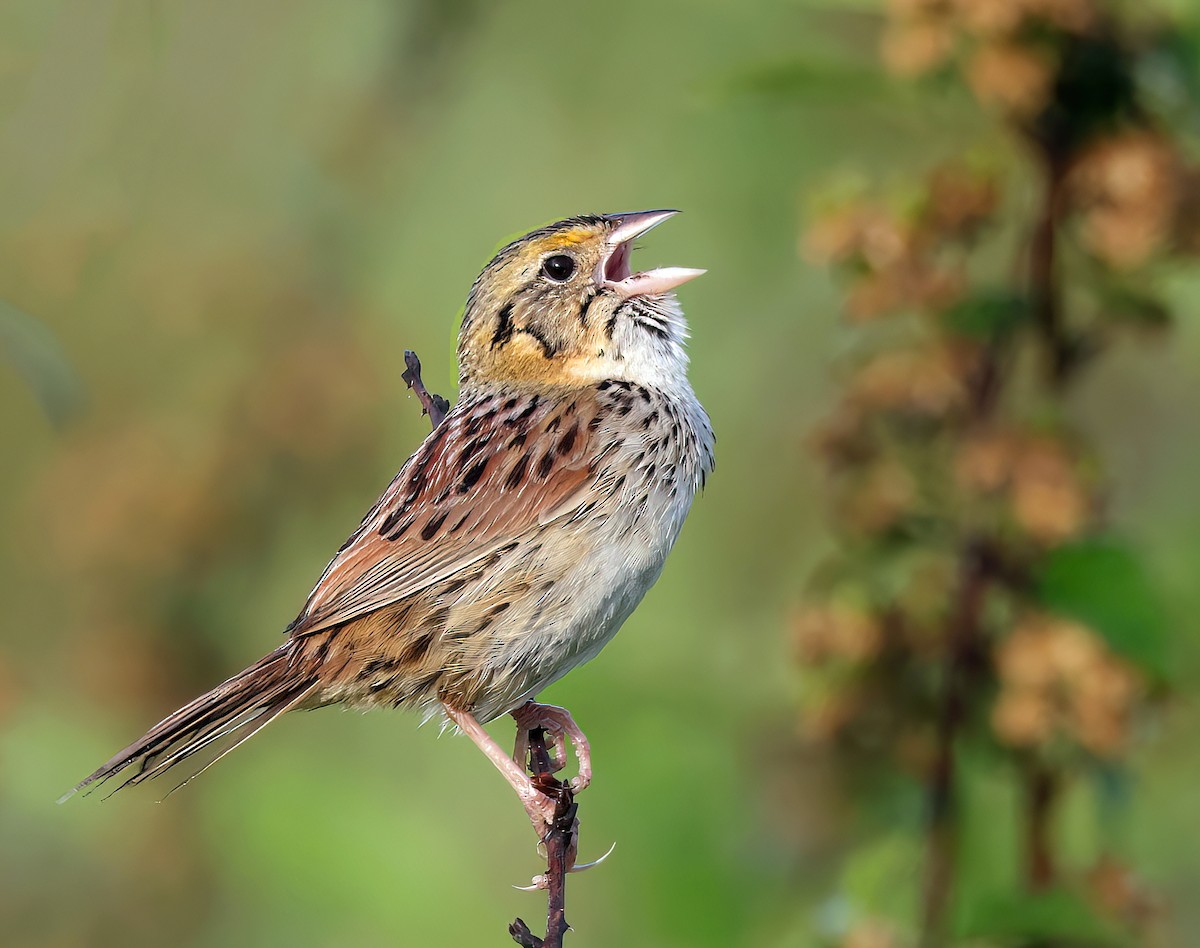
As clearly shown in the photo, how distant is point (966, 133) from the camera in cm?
448

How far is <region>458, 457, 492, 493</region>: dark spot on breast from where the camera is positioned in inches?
123

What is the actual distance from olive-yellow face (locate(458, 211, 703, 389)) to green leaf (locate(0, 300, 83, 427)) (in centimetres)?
98

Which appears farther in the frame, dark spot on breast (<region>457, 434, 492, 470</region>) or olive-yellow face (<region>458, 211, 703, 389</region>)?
olive-yellow face (<region>458, 211, 703, 389</region>)

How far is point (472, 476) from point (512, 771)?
580 millimetres

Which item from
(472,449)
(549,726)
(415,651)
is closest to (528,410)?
(472,449)

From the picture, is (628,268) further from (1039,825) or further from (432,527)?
(1039,825)

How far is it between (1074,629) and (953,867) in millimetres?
555

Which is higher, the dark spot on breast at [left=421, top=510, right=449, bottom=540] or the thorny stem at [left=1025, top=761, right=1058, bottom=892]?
the dark spot on breast at [left=421, top=510, right=449, bottom=540]

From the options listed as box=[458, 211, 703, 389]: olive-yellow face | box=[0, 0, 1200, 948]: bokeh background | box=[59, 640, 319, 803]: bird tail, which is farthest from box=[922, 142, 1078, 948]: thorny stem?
box=[59, 640, 319, 803]: bird tail

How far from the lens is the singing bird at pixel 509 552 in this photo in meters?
3.00

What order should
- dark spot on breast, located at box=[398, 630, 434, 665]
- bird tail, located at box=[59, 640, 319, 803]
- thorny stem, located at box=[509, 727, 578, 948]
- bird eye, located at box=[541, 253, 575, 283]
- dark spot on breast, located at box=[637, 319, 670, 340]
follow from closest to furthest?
thorny stem, located at box=[509, 727, 578, 948], bird tail, located at box=[59, 640, 319, 803], dark spot on breast, located at box=[398, 630, 434, 665], dark spot on breast, located at box=[637, 319, 670, 340], bird eye, located at box=[541, 253, 575, 283]

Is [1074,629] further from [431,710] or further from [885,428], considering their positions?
[431,710]

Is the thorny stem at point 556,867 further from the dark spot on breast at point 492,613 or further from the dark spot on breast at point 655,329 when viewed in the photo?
Result: the dark spot on breast at point 655,329

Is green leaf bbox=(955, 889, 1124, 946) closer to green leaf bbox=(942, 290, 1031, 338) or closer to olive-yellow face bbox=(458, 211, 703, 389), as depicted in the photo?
green leaf bbox=(942, 290, 1031, 338)
